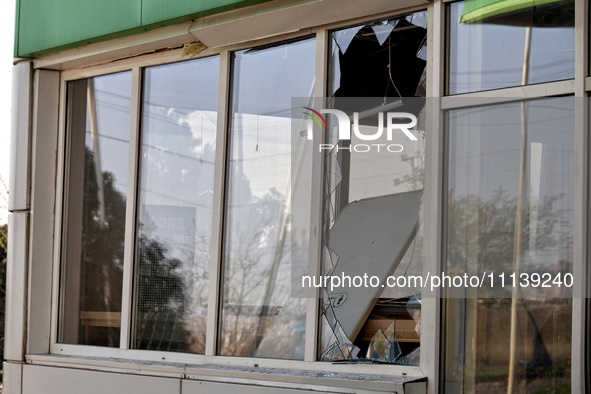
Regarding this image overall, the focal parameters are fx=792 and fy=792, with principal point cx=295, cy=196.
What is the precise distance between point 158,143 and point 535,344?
3.40 meters

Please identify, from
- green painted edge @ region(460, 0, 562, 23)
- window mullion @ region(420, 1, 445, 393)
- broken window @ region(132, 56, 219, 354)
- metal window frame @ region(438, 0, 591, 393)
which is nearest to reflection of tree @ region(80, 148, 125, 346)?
broken window @ region(132, 56, 219, 354)

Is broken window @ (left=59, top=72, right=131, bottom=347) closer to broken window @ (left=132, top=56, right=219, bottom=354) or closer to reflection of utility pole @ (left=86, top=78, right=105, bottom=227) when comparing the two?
reflection of utility pole @ (left=86, top=78, right=105, bottom=227)

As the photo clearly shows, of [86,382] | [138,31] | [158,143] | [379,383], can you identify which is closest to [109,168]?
[158,143]

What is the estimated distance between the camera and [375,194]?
196 inches

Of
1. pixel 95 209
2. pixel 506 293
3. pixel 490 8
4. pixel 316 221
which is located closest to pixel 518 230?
pixel 506 293

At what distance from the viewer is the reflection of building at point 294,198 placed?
4.29 m

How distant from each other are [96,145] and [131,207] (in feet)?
2.55

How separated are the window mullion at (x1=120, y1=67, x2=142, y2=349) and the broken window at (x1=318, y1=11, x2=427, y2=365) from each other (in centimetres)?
186

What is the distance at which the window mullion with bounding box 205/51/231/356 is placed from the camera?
18.9 ft

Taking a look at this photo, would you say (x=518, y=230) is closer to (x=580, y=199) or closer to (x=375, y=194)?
(x=580, y=199)

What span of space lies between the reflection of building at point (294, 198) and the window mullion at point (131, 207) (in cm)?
2

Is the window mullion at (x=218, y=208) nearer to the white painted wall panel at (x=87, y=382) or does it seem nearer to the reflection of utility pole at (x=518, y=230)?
the white painted wall panel at (x=87, y=382)

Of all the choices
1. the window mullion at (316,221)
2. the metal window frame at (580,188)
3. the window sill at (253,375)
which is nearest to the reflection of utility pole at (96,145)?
the window sill at (253,375)

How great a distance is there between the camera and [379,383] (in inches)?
180
